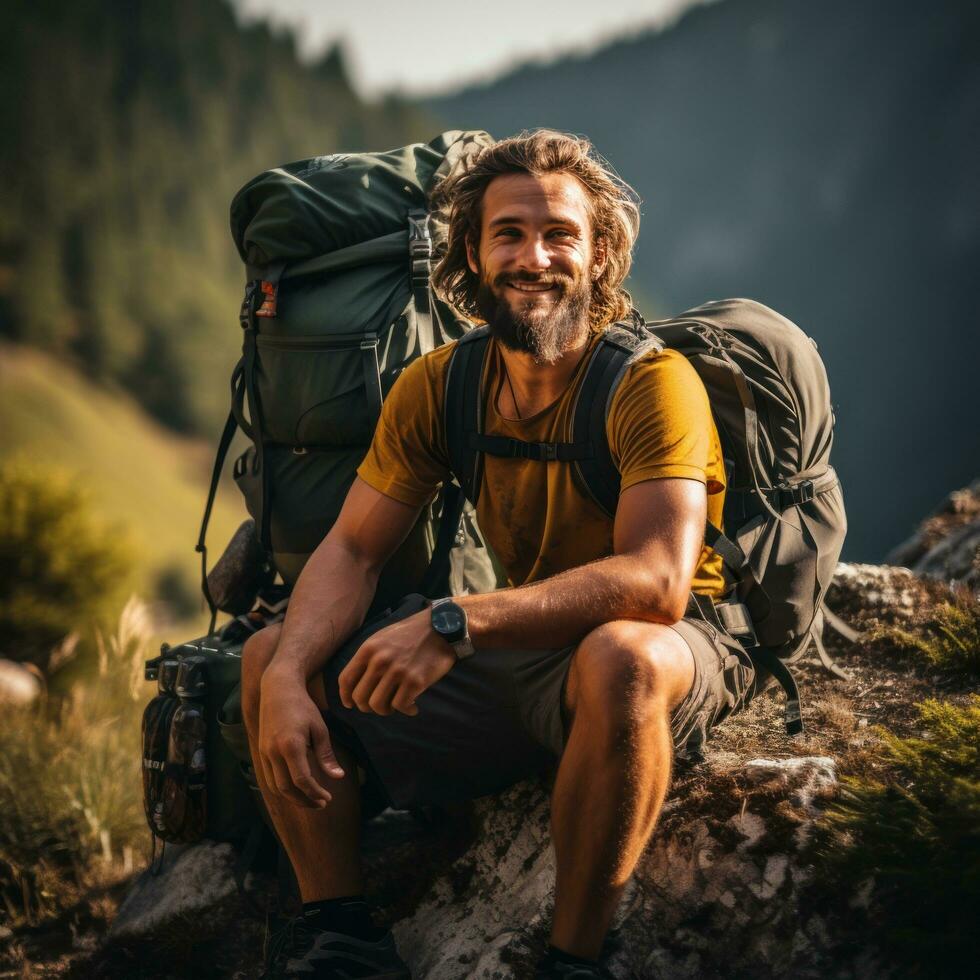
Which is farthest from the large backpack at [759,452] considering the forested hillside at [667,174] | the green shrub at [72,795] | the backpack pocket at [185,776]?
the forested hillside at [667,174]

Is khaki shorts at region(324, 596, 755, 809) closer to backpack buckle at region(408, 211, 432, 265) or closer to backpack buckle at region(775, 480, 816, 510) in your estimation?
backpack buckle at region(775, 480, 816, 510)

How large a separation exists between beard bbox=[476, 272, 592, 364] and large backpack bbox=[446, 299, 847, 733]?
0.10 metres

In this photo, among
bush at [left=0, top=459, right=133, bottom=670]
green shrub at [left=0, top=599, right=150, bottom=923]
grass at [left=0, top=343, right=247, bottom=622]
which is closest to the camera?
green shrub at [left=0, top=599, right=150, bottom=923]

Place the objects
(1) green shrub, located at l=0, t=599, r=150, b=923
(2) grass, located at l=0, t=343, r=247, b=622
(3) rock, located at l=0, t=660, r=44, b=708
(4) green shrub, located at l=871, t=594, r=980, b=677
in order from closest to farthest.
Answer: (4) green shrub, located at l=871, t=594, r=980, b=677
(1) green shrub, located at l=0, t=599, r=150, b=923
(3) rock, located at l=0, t=660, r=44, b=708
(2) grass, located at l=0, t=343, r=247, b=622

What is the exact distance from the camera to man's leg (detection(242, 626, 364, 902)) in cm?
252

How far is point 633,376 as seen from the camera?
8.42ft

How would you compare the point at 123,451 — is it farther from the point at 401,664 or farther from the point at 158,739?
the point at 401,664

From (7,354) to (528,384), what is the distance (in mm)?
64715

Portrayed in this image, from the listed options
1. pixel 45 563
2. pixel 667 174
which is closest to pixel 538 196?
pixel 45 563

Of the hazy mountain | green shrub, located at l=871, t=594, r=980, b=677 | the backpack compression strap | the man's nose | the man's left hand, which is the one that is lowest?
green shrub, located at l=871, t=594, r=980, b=677

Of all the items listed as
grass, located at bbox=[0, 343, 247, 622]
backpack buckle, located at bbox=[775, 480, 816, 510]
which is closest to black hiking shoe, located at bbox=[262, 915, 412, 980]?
backpack buckle, located at bbox=[775, 480, 816, 510]

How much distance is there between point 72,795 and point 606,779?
10.8 feet

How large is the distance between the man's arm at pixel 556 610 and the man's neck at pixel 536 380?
558 millimetres

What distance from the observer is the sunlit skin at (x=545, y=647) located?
2.10 metres
